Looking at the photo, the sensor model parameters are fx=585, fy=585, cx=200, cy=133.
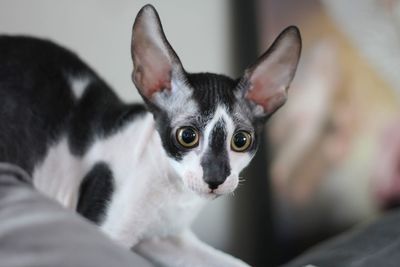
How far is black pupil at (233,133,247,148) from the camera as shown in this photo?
70cm

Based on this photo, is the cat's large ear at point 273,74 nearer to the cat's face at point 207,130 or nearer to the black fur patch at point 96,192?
the cat's face at point 207,130

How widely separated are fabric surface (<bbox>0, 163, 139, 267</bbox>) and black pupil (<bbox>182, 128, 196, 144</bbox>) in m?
0.18

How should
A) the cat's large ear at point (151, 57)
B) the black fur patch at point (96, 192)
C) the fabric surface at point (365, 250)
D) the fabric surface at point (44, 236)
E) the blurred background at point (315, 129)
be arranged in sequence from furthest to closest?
the blurred background at point (315, 129), the fabric surface at point (365, 250), the black fur patch at point (96, 192), the cat's large ear at point (151, 57), the fabric surface at point (44, 236)

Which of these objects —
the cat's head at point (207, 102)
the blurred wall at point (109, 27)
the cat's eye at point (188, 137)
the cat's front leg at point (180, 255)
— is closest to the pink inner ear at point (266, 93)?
the cat's head at point (207, 102)

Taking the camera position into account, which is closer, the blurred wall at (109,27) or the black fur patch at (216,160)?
the black fur patch at (216,160)

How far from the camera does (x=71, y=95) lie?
0.83 meters

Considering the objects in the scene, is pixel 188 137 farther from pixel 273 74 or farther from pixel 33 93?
pixel 33 93

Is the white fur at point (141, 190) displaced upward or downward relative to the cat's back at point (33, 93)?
downward

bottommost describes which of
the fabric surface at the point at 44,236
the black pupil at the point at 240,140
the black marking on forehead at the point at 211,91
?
the fabric surface at the point at 44,236

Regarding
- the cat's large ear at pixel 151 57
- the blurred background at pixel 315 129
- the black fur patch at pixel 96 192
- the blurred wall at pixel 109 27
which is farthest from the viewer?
the blurred background at pixel 315 129

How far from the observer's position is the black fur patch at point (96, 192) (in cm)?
76

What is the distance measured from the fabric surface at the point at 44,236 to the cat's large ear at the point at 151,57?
8.4 inches

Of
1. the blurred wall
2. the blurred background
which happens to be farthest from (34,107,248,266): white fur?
the blurred background

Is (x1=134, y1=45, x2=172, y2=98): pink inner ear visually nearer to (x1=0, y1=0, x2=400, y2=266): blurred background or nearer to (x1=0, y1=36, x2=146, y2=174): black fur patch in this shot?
(x1=0, y1=36, x2=146, y2=174): black fur patch
